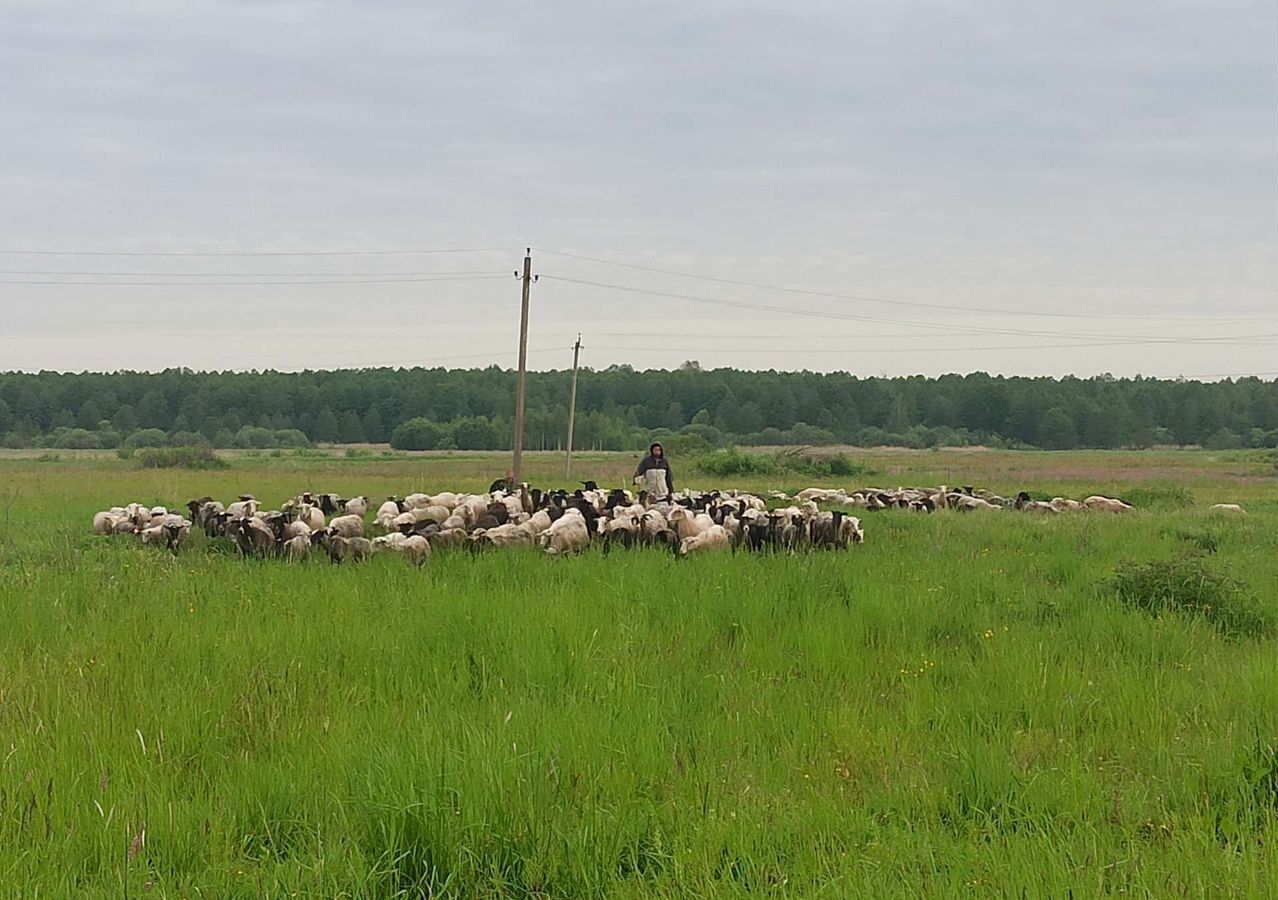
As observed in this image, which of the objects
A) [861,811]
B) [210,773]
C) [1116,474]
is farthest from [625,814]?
[1116,474]

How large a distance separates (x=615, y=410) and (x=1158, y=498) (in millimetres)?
70583

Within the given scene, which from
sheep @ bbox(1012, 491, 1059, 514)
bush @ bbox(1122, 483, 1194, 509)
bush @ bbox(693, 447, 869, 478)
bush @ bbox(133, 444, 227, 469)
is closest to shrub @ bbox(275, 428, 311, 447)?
bush @ bbox(133, 444, 227, 469)

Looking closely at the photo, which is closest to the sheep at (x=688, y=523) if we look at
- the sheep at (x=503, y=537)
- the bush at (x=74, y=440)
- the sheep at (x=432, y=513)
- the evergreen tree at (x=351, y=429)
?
the sheep at (x=503, y=537)

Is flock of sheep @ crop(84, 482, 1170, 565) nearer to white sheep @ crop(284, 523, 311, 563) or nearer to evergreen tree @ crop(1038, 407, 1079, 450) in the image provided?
white sheep @ crop(284, 523, 311, 563)

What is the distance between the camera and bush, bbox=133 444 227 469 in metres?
43.6

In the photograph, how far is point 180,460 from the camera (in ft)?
147

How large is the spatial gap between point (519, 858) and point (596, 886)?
384mm

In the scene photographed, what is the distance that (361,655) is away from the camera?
7.80 meters

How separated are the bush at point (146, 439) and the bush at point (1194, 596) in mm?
70900

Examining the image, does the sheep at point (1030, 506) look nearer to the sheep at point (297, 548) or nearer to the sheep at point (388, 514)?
the sheep at point (388, 514)

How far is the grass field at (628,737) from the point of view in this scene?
4.59 m

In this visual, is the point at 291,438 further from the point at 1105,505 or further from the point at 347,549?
the point at 347,549

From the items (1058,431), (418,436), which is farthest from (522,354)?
(1058,431)

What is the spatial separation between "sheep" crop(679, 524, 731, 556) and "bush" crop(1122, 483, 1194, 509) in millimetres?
15603
